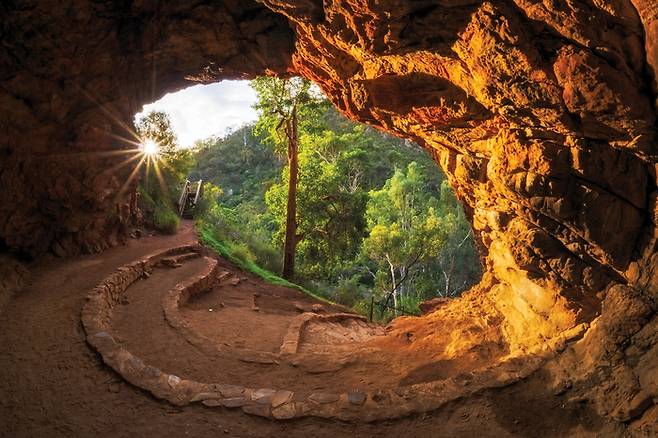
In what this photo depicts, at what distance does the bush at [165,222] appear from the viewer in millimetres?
16562

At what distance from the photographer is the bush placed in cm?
1656

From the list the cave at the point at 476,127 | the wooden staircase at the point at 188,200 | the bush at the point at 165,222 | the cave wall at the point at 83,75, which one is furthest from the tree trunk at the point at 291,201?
the cave at the point at 476,127

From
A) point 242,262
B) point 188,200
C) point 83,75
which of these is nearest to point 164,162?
point 188,200

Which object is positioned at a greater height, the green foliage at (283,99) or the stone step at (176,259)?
the green foliage at (283,99)

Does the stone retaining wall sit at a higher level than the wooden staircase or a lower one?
lower

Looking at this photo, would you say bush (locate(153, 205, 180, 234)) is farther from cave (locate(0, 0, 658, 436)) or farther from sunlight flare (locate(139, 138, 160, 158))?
cave (locate(0, 0, 658, 436))

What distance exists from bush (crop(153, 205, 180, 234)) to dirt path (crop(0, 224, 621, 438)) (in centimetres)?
1051

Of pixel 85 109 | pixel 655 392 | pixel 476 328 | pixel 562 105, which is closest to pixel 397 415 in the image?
pixel 655 392

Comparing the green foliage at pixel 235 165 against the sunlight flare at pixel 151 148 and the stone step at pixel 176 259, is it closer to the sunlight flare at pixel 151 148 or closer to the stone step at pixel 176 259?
the sunlight flare at pixel 151 148

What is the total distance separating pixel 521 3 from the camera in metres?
4.31

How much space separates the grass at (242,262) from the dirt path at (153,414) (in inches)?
416

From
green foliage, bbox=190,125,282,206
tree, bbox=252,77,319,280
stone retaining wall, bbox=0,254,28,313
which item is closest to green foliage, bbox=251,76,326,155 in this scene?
tree, bbox=252,77,319,280

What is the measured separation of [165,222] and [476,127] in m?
14.2

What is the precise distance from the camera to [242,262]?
1791 cm
